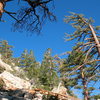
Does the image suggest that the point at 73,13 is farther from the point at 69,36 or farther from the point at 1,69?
the point at 1,69

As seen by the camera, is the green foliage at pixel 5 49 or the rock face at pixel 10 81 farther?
the green foliage at pixel 5 49

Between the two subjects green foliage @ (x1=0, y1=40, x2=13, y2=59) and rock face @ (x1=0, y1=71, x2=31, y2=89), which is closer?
rock face @ (x1=0, y1=71, x2=31, y2=89)

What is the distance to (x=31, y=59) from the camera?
54.9m

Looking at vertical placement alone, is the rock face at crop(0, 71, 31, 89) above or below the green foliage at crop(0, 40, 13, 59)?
below

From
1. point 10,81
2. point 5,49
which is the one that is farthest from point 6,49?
point 10,81

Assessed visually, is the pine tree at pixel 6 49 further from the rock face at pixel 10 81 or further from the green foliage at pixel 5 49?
the rock face at pixel 10 81

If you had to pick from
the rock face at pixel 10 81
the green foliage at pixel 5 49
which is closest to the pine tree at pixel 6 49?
the green foliage at pixel 5 49

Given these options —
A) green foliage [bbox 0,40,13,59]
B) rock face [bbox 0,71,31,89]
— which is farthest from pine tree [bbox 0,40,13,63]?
rock face [bbox 0,71,31,89]

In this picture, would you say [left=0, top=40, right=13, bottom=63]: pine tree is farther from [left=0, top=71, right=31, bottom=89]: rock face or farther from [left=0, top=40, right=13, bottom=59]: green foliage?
[left=0, top=71, right=31, bottom=89]: rock face

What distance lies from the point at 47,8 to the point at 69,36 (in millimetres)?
8783

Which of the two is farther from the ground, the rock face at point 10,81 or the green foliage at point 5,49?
the green foliage at point 5,49

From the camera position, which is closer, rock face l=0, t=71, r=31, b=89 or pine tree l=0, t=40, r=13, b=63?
rock face l=0, t=71, r=31, b=89

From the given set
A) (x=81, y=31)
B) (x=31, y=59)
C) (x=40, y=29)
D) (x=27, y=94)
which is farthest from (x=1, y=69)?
(x=31, y=59)

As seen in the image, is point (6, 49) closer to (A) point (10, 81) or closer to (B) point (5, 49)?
(B) point (5, 49)
